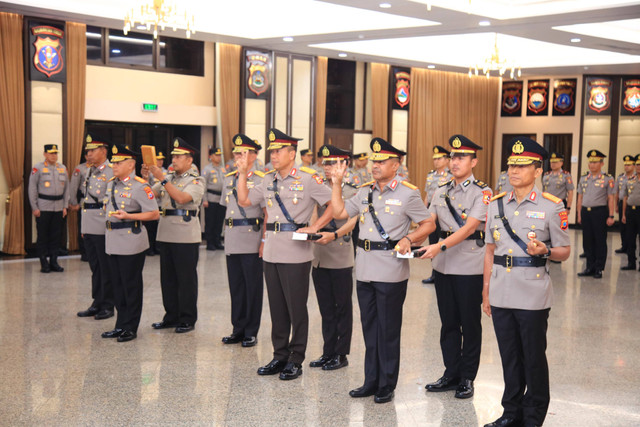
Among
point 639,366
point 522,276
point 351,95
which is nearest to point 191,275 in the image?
point 522,276

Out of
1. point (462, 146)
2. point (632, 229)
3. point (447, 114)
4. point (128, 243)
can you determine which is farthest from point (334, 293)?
point (447, 114)

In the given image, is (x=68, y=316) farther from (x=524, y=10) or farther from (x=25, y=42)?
(x=524, y=10)

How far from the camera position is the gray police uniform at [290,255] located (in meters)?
5.09

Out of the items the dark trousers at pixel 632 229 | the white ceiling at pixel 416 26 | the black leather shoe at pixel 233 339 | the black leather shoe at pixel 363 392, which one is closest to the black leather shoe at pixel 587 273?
the dark trousers at pixel 632 229

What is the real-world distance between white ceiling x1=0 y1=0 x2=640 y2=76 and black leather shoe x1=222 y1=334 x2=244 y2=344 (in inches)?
171

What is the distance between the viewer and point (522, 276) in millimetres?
3938

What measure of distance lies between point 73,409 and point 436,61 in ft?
41.1

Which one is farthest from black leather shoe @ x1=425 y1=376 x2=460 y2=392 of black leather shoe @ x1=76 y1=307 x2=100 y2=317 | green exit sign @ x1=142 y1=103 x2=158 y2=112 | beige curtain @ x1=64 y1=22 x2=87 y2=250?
green exit sign @ x1=142 y1=103 x2=158 y2=112

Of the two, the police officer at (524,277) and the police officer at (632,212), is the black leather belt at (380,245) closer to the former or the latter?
the police officer at (524,277)

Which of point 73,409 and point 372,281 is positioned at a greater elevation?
point 372,281

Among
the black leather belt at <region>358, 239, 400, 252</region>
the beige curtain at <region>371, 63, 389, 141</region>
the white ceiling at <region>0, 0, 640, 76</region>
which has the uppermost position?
the white ceiling at <region>0, 0, 640, 76</region>

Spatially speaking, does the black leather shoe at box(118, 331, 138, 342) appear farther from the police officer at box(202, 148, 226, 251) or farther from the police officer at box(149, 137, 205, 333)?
the police officer at box(202, 148, 226, 251)

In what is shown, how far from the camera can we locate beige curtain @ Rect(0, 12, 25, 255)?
10.1m

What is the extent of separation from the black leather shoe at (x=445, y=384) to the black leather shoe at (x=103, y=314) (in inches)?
139
